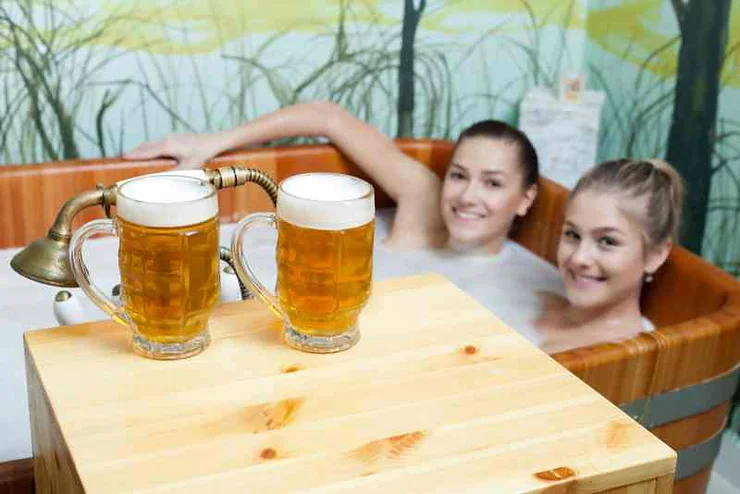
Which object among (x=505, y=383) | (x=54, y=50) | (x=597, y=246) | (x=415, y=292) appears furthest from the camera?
(x=54, y=50)

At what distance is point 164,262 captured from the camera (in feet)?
2.77

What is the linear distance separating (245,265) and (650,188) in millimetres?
1205

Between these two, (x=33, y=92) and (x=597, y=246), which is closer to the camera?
(x=597, y=246)

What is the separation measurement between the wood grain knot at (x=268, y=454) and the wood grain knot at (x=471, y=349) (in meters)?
0.25

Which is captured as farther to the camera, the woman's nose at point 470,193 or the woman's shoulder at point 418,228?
the woman's shoulder at point 418,228

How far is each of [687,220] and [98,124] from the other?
1526mm

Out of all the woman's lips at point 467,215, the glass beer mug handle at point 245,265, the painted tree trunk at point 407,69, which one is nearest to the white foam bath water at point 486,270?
the woman's lips at point 467,215

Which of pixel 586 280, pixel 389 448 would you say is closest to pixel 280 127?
pixel 586 280

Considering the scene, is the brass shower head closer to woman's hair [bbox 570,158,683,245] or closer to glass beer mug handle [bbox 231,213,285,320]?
glass beer mug handle [bbox 231,213,285,320]

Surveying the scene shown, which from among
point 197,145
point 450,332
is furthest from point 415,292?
point 197,145

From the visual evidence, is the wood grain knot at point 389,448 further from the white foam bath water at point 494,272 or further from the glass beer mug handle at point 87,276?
the white foam bath water at point 494,272

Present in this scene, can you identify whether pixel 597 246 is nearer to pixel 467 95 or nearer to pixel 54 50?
pixel 467 95

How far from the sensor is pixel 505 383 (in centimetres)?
87

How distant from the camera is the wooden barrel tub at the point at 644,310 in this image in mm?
1493
